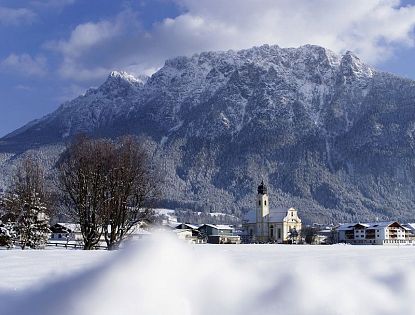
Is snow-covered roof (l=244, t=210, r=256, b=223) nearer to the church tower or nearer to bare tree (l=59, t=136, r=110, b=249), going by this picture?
the church tower

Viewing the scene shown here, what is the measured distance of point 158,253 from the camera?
27.4 ft

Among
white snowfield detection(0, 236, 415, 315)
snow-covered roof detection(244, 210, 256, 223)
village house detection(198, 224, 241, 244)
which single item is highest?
snow-covered roof detection(244, 210, 256, 223)

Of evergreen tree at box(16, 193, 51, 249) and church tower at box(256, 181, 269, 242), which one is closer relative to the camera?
evergreen tree at box(16, 193, 51, 249)

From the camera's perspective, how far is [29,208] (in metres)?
37.5

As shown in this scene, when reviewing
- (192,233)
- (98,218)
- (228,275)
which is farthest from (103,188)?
(192,233)

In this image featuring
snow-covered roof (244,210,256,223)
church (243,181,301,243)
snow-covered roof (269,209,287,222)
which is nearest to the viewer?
church (243,181,301,243)

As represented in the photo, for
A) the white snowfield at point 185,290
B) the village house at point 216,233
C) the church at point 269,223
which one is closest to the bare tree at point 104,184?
the white snowfield at point 185,290

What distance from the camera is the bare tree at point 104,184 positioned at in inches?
1298

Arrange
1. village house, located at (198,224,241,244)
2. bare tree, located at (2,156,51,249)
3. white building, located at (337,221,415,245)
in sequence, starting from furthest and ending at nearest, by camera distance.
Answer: white building, located at (337,221,415,245)
village house, located at (198,224,241,244)
bare tree, located at (2,156,51,249)

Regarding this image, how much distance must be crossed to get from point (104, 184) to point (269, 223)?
131 metres

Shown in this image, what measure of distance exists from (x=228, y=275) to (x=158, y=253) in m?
Result: 1.66

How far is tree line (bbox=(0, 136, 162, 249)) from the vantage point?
109ft

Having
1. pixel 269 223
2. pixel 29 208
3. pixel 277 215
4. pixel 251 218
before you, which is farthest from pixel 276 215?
pixel 29 208

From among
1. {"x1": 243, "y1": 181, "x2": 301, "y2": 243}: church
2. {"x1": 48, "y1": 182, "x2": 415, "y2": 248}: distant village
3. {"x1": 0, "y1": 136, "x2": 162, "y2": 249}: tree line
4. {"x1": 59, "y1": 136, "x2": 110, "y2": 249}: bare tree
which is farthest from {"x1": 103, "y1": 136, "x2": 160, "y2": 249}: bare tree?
{"x1": 243, "y1": 181, "x2": 301, "y2": 243}: church
